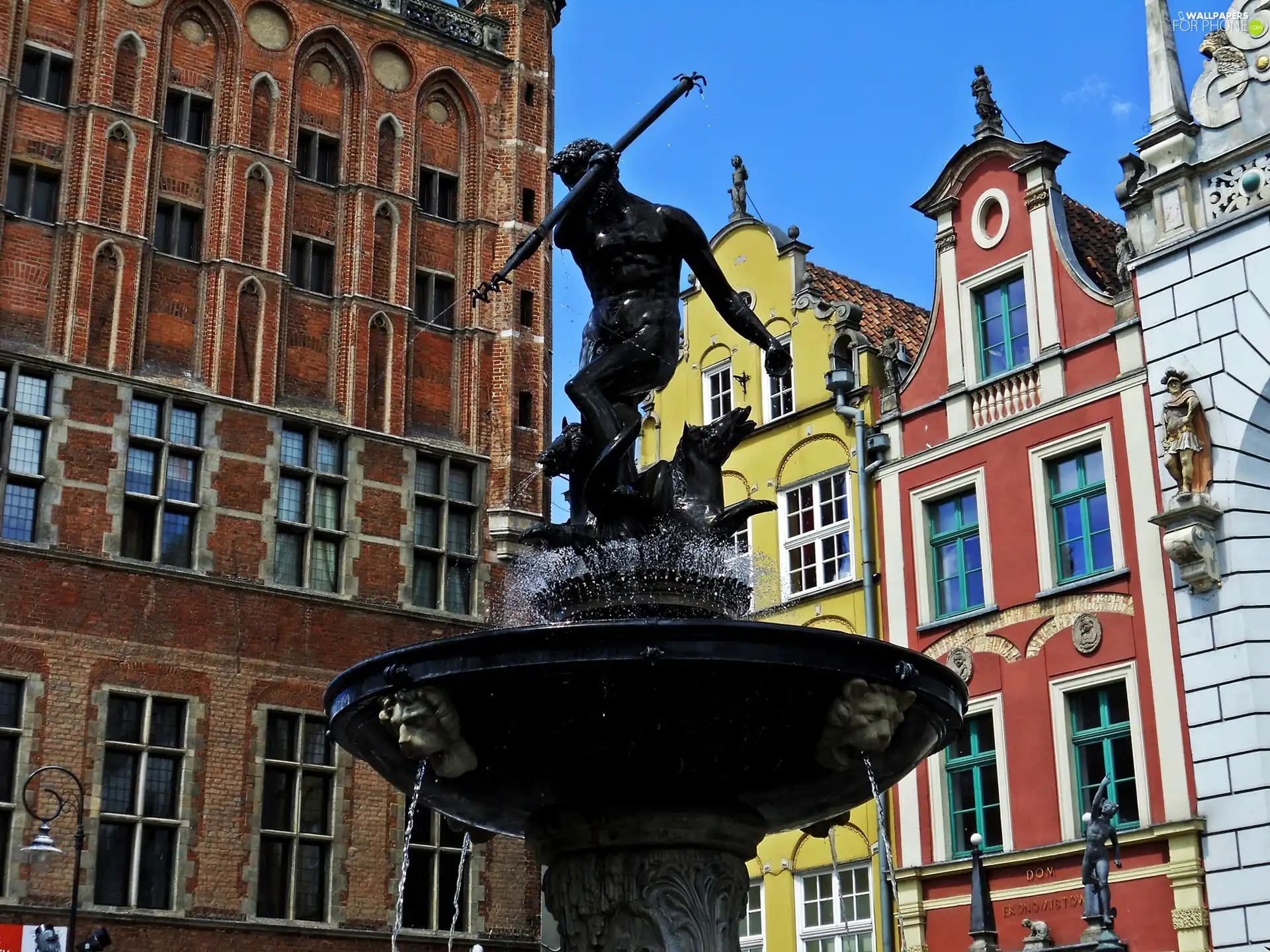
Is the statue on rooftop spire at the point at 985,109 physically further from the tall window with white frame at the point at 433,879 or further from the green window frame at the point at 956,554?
the tall window with white frame at the point at 433,879

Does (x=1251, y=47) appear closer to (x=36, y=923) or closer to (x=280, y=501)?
(x=280, y=501)

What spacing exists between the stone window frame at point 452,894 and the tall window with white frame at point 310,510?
12.7 ft

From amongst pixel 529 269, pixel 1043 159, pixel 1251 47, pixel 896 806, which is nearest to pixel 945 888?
pixel 896 806

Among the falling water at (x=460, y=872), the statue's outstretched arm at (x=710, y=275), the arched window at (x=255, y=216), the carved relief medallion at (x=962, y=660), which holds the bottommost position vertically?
the falling water at (x=460, y=872)

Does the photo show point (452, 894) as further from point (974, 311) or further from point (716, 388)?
point (974, 311)

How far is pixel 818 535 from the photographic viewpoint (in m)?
25.3

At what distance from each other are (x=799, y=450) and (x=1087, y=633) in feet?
20.4

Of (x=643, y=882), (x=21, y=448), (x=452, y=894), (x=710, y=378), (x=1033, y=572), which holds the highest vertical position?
(x=710, y=378)

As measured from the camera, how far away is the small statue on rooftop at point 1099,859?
18.0 m

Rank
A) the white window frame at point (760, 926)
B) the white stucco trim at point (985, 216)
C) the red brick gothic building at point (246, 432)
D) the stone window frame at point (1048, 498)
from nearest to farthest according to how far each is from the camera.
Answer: the stone window frame at point (1048, 498)
the white stucco trim at point (985, 216)
the red brick gothic building at point (246, 432)
the white window frame at point (760, 926)

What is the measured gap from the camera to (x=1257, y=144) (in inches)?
810

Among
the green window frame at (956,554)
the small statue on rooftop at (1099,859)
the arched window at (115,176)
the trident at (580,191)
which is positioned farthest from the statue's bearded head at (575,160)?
the arched window at (115,176)

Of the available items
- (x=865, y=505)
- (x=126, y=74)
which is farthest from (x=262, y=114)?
(x=865, y=505)

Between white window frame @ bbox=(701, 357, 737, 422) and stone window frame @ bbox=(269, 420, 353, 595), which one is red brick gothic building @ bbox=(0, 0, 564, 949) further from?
white window frame @ bbox=(701, 357, 737, 422)
